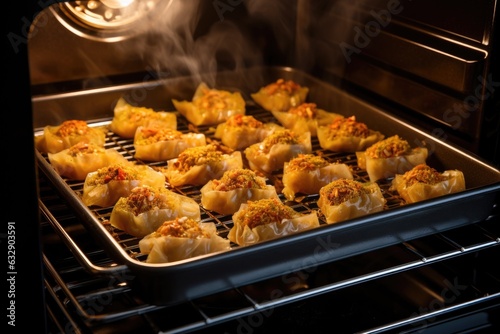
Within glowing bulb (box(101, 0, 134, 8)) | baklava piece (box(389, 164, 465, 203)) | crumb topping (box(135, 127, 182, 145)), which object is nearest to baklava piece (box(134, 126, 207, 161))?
crumb topping (box(135, 127, 182, 145))

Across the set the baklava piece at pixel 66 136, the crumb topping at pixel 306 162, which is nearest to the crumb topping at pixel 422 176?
the crumb topping at pixel 306 162

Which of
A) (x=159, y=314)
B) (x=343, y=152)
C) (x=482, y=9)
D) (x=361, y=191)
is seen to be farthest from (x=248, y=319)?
(x=482, y=9)

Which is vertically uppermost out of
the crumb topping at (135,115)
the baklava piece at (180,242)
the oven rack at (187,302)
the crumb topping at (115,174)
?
the crumb topping at (135,115)

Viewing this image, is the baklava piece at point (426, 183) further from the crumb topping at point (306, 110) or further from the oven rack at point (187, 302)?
the crumb topping at point (306, 110)

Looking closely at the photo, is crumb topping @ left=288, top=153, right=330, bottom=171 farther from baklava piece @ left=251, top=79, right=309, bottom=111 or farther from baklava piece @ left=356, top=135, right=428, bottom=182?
baklava piece @ left=251, top=79, right=309, bottom=111

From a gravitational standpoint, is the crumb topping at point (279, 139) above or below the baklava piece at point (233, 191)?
above

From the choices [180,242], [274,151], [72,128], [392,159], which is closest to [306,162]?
[274,151]

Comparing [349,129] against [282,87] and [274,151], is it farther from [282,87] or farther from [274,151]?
[282,87]

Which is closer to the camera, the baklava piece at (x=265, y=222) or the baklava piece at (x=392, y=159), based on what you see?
the baklava piece at (x=265, y=222)
